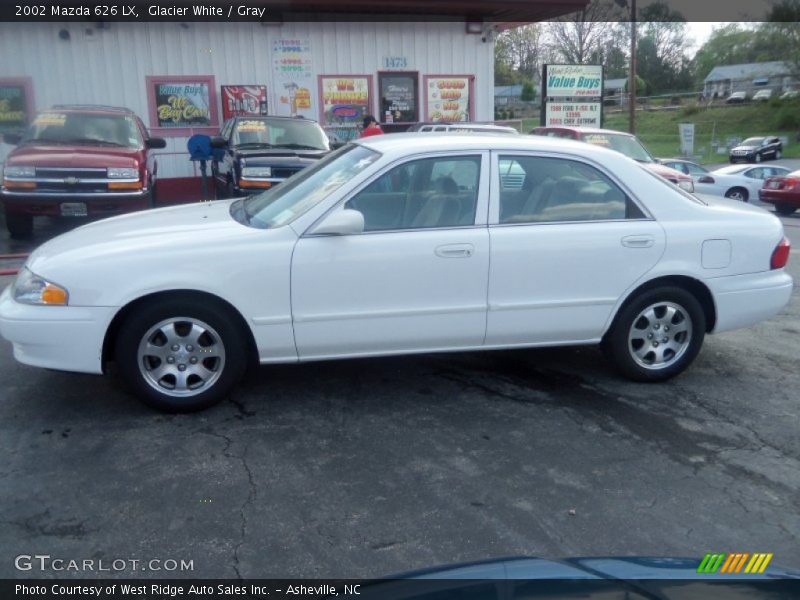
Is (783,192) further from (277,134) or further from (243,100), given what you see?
(277,134)

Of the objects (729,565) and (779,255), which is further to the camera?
(779,255)

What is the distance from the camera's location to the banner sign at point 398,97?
16562mm

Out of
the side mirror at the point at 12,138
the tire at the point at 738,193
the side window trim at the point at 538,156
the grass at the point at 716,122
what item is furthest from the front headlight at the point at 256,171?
the grass at the point at 716,122

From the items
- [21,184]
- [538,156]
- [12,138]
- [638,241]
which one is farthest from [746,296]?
[12,138]

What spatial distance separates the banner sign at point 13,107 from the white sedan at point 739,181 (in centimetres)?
1718

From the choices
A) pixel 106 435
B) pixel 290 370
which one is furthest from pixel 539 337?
pixel 106 435

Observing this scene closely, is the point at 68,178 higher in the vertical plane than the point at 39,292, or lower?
higher

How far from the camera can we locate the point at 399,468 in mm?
3949

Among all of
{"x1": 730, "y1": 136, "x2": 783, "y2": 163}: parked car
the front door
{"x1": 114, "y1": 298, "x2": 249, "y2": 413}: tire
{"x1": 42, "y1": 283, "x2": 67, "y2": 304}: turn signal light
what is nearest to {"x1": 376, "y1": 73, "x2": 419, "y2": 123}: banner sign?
the front door

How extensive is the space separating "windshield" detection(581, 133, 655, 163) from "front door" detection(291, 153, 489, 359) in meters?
11.5

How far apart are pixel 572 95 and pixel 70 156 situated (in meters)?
14.2

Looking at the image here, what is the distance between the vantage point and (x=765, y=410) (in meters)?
4.81

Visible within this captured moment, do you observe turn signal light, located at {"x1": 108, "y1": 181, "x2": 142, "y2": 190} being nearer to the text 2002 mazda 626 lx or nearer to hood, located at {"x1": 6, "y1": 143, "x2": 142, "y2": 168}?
hood, located at {"x1": 6, "y1": 143, "x2": 142, "y2": 168}

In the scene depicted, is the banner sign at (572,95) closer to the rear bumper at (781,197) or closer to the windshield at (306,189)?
the rear bumper at (781,197)
